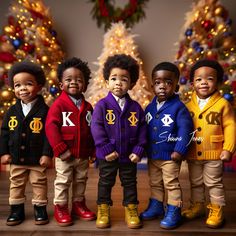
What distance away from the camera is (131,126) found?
187cm

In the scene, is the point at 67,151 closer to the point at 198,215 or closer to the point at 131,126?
the point at 131,126

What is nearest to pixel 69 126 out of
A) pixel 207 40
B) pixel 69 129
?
pixel 69 129

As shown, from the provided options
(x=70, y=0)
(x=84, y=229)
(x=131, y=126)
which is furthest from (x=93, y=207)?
(x=70, y=0)

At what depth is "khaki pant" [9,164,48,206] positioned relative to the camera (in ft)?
6.32

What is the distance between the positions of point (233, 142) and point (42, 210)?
1.30 metres

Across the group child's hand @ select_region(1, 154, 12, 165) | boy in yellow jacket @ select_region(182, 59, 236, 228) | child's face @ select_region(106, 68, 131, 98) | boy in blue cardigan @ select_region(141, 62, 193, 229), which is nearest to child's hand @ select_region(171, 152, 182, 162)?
boy in blue cardigan @ select_region(141, 62, 193, 229)

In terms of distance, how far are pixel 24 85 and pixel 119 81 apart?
0.61m

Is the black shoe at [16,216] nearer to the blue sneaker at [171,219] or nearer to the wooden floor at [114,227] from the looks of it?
the wooden floor at [114,227]

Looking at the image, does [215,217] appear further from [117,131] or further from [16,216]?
[16,216]

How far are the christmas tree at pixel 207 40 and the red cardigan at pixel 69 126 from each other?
6.54 ft

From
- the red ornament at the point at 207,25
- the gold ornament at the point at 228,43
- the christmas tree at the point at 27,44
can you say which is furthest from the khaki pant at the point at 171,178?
the red ornament at the point at 207,25

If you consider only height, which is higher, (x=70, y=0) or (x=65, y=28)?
(x=70, y=0)

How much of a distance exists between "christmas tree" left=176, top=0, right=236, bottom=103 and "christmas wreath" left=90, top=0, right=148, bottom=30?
2.73ft

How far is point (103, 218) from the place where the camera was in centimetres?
188
